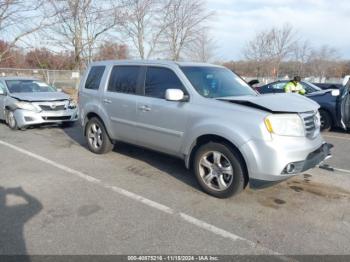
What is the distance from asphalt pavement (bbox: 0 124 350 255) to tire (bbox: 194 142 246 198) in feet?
0.47

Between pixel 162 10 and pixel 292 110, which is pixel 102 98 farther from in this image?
pixel 162 10

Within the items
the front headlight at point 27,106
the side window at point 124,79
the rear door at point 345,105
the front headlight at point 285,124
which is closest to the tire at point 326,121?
the rear door at point 345,105

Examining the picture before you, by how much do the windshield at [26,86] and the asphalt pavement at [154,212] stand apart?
4.48 metres

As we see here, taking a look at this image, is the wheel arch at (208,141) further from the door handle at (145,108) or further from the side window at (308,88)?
the side window at (308,88)

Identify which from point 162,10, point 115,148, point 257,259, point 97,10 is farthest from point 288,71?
point 257,259

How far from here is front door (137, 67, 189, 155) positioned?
15.5 ft

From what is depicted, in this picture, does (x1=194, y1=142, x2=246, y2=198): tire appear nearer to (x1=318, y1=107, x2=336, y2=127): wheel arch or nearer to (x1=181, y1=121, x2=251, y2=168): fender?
(x1=181, y1=121, x2=251, y2=168): fender

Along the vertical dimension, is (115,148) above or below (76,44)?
below

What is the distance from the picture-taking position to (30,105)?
29.2ft

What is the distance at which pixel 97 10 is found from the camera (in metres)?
17.8

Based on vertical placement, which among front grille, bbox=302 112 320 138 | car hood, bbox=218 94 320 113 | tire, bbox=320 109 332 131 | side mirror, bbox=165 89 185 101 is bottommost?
tire, bbox=320 109 332 131

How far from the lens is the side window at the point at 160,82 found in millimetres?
4836

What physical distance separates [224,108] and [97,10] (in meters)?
15.8

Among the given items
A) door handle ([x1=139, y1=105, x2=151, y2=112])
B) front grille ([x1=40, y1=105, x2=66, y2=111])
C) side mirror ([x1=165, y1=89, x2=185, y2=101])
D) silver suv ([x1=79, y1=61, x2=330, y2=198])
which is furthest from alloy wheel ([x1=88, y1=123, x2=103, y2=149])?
front grille ([x1=40, y1=105, x2=66, y2=111])
